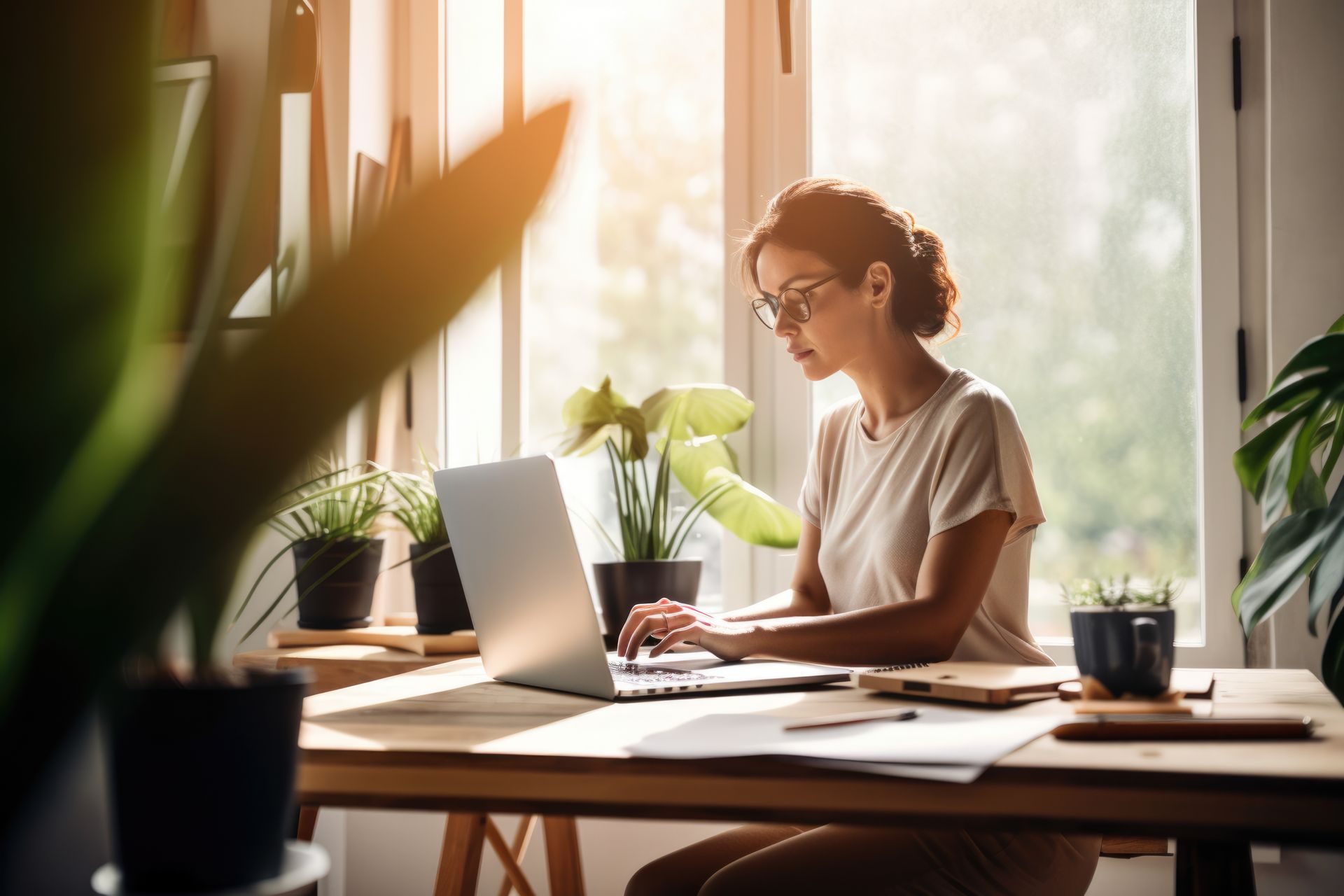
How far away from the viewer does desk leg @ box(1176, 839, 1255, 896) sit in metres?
0.68

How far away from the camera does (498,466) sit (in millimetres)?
1092

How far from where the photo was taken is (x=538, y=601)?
1088 millimetres

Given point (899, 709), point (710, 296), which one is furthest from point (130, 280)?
point (710, 296)

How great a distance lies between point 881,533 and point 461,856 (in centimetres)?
83

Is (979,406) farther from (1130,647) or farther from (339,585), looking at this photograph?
(339,585)

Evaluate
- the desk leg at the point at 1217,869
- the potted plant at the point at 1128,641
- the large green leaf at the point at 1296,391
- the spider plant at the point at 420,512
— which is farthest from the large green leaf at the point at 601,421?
the desk leg at the point at 1217,869

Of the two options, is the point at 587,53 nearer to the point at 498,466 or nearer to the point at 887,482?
the point at 887,482

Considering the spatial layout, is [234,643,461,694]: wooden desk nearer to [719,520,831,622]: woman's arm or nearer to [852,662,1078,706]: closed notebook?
[719,520,831,622]: woman's arm

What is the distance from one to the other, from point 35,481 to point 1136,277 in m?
2.30

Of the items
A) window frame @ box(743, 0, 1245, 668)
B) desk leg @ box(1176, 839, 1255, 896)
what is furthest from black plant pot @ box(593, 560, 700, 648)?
desk leg @ box(1176, 839, 1255, 896)

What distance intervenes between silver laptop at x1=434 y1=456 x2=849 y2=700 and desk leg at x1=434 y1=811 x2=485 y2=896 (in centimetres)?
48

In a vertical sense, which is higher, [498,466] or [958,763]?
[498,466]

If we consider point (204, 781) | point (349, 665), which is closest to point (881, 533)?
point (349, 665)

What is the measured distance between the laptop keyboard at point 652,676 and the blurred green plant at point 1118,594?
0.38 meters
